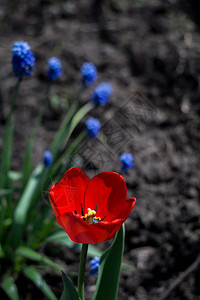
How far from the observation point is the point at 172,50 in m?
3.13

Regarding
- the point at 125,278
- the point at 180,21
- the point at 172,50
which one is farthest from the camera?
the point at 180,21

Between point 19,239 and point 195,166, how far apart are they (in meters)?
1.30

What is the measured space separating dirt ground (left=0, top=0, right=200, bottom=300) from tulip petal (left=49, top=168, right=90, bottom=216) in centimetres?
26

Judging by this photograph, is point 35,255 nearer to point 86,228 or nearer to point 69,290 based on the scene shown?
point 69,290

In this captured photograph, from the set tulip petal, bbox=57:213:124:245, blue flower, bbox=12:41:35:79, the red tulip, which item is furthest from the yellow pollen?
blue flower, bbox=12:41:35:79

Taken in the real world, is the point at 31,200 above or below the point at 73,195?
below

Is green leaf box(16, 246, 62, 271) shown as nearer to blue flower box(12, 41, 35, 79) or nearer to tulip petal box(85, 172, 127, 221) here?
tulip petal box(85, 172, 127, 221)

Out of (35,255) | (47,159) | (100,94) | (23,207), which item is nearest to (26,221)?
(23,207)

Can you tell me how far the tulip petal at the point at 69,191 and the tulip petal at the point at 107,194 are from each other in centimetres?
2

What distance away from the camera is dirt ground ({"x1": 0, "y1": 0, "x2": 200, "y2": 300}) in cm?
203

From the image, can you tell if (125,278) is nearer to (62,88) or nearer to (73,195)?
(73,195)

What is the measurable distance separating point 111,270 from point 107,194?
0.25 meters

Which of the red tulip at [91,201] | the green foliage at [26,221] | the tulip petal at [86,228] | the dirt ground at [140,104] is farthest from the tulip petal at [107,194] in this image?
the green foliage at [26,221]

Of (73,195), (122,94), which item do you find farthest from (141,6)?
(73,195)
